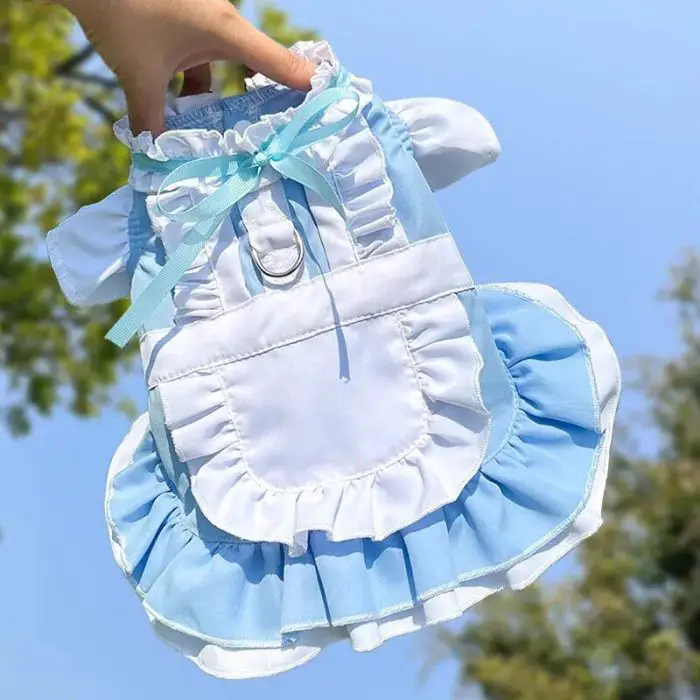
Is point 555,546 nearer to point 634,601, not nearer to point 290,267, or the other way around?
point 290,267

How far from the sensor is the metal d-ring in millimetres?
825

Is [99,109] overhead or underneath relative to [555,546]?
overhead

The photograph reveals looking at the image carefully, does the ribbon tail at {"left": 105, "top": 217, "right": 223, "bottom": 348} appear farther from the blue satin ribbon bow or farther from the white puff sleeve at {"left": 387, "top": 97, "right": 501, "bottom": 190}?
the white puff sleeve at {"left": 387, "top": 97, "right": 501, "bottom": 190}

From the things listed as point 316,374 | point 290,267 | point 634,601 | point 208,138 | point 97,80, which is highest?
point 97,80

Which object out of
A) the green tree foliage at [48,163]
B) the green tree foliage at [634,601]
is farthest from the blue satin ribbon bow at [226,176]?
the green tree foliage at [634,601]

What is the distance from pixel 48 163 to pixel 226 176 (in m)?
1.10

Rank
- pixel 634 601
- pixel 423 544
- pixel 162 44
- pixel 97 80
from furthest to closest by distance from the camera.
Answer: pixel 634 601 → pixel 97 80 → pixel 423 544 → pixel 162 44

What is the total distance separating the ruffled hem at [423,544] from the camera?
2.76 feet

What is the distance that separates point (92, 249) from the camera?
0.85 m

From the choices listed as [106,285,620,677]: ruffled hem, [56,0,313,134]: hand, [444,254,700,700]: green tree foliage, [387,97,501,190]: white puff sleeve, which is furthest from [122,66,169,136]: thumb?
[444,254,700,700]: green tree foliage

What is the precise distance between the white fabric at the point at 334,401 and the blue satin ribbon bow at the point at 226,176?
5 centimetres

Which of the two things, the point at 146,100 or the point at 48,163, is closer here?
the point at 146,100

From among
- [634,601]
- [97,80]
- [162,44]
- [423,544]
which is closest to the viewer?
[162,44]

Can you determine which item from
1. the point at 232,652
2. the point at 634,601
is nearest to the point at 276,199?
the point at 232,652
